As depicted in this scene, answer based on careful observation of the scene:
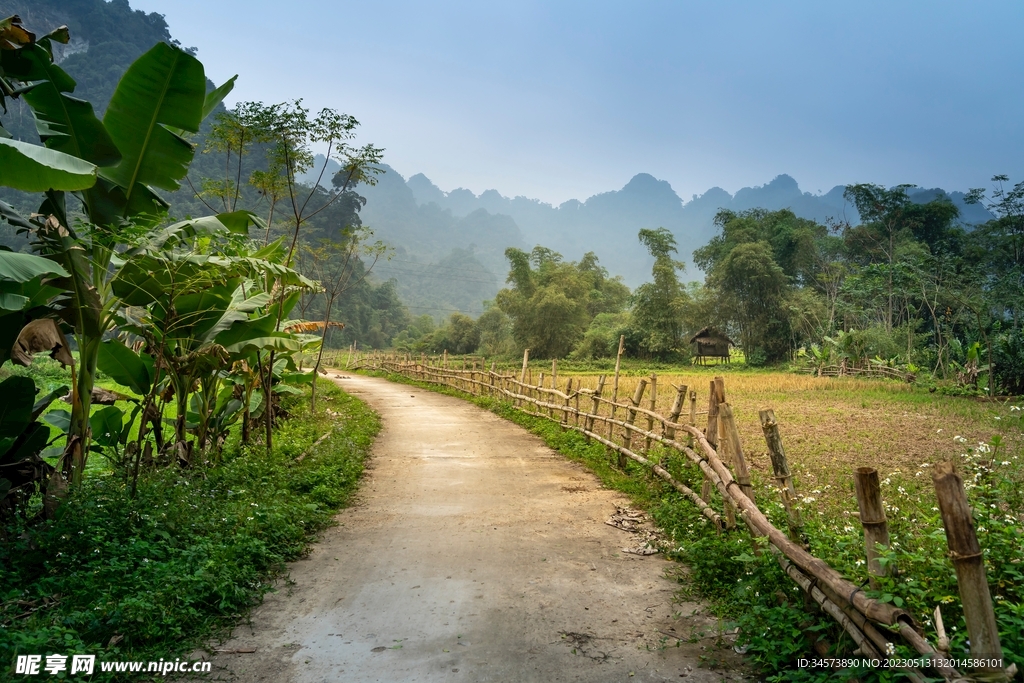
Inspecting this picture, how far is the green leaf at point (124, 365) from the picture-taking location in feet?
19.2

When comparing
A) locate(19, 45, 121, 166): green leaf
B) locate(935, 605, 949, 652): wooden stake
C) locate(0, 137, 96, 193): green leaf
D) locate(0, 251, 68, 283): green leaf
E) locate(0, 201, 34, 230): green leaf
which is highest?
locate(19, 45, 121, 166): green leaf

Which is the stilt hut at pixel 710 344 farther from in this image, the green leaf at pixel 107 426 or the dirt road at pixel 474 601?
the green leaf at pixel 107 426

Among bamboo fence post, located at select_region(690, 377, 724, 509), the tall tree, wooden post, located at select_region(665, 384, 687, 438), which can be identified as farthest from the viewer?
the tall tree

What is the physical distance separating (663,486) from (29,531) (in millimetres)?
5478

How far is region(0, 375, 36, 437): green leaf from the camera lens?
14.4 feet

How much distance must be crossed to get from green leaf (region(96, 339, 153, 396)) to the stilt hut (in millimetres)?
36918

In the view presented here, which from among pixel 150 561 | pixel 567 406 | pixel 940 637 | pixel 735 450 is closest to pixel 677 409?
pixel 735 450

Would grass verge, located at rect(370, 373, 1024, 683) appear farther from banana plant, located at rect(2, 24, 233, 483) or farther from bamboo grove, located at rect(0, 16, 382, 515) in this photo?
banana plant, located at rect(2, 24, 233, 483)

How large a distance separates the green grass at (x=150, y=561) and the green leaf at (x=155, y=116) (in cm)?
249

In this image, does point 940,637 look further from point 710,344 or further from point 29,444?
point 710,344

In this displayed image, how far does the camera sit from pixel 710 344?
40000 millimetres

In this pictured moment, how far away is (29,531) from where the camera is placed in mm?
4113

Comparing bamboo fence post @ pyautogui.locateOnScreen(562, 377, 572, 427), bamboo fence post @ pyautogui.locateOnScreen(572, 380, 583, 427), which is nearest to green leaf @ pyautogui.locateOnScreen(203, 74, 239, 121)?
bamboo fence post @ pyautogui.locateOnScreen(572, 380, 583, 427)

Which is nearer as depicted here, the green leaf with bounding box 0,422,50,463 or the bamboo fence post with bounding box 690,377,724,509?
the green leaf with bounding box 0,422,50,463
